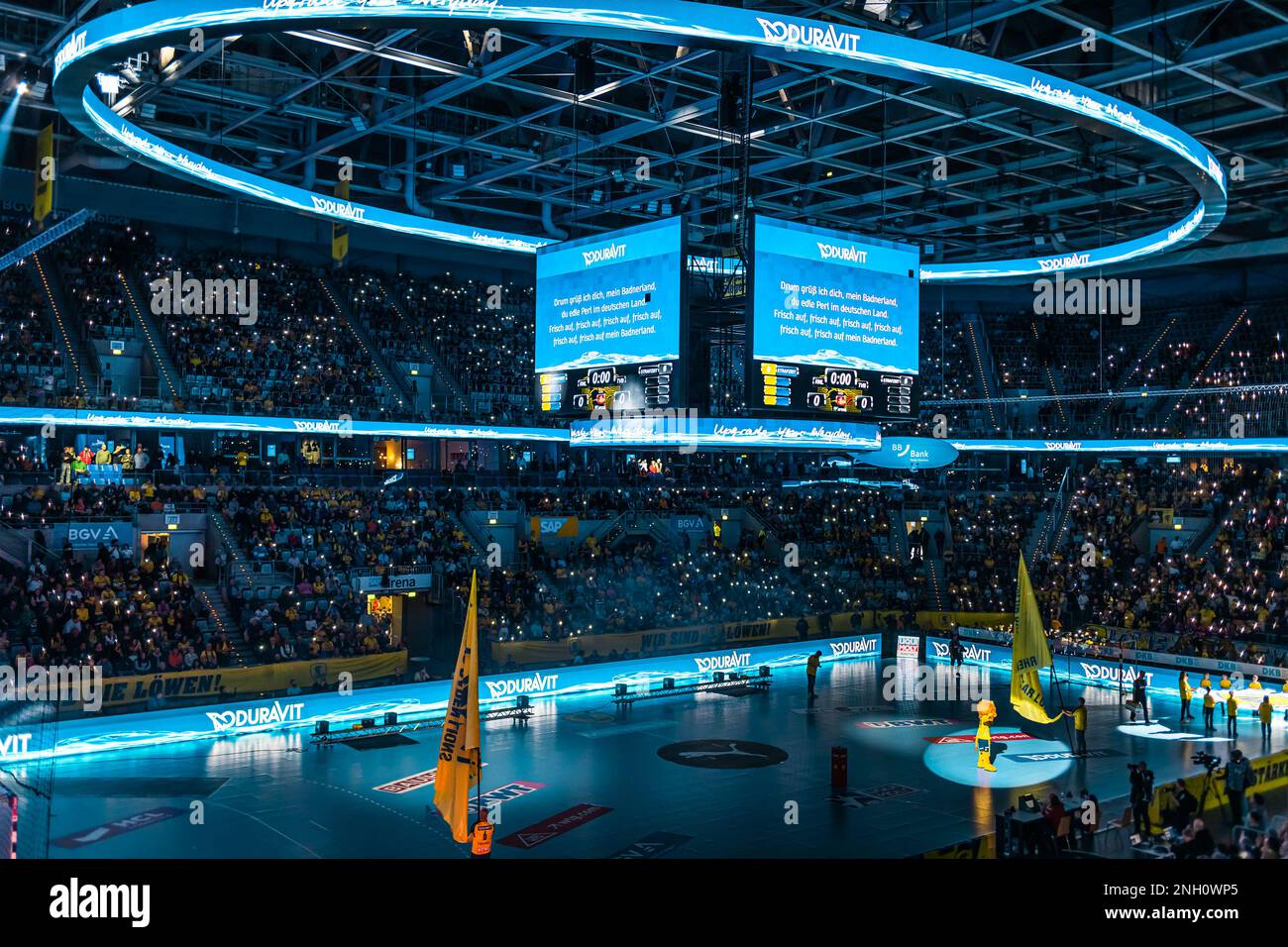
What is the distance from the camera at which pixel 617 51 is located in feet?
75.5

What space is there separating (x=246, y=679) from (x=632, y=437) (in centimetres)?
1253

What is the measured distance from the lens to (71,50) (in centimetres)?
1477

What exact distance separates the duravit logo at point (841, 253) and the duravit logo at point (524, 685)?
47.8 feet

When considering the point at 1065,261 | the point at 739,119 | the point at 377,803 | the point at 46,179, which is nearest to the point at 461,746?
the point at 377,803

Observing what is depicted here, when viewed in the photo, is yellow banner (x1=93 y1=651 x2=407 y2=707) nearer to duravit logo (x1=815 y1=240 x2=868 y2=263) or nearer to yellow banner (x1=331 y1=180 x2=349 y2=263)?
yellow banner (x1=331 y1=180 x2=349 y2=263)

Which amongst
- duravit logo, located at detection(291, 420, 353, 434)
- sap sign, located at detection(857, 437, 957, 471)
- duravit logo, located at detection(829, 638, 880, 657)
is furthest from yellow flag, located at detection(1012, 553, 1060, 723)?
duravit logo, located at detection(291, 420, 353, 434)

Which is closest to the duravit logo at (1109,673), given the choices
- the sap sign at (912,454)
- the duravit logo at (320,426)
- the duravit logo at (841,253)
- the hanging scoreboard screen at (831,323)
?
the sap sign at (912,454)

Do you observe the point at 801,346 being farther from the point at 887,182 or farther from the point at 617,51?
the point at 887,182

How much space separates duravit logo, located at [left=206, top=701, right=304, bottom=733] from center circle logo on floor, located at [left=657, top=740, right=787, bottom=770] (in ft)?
26.2

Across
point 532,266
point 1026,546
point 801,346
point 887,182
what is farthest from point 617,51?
point 1026,546

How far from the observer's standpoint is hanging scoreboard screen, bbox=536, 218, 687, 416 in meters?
17.4

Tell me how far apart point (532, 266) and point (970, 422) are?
63.6ft

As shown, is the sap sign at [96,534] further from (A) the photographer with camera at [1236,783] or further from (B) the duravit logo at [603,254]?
(A) the photographer with camera at [1236,783]

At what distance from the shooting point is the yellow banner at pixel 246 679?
2339 centimetres
